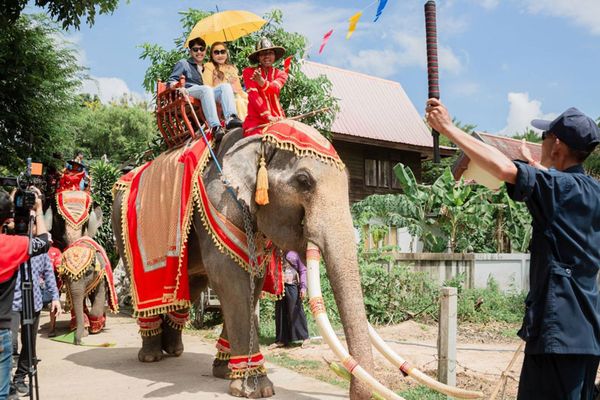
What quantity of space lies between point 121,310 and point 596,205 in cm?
994

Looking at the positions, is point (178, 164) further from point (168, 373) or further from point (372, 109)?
point (372, 109)

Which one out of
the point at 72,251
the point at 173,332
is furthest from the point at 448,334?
the point at 72,251

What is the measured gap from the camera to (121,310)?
11.3 meters

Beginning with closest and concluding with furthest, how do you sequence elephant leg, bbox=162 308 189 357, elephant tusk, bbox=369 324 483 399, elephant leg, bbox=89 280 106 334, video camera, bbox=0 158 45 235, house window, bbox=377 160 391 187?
elephant tusk, bbox=369 324 483 399
video camera, bbox=0 158 45 235
elephant leg, bbox=162 308 189 357
elephant leg, bbox=89 280 106 334
house window, bbox=377 160 391 187

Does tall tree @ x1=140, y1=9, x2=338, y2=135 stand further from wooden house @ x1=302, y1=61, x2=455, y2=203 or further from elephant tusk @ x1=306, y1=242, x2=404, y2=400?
wooden house @ x1=302, y1=61, x2=455, y2=203

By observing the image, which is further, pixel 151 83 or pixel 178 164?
pixel 151 83

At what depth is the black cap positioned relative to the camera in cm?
266

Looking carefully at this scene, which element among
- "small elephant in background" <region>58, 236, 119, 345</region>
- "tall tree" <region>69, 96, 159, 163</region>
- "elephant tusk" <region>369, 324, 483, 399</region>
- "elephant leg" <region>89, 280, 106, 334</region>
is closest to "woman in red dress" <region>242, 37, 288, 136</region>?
"elephant tusk" <region>369, 324, 483, 399</region>

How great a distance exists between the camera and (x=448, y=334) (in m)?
5.23

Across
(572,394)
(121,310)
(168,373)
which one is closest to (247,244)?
(168,373)

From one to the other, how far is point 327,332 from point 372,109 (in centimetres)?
1866

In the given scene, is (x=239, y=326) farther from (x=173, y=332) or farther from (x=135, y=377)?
(x=173, y=332)

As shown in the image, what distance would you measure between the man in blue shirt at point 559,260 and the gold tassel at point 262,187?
2.26m

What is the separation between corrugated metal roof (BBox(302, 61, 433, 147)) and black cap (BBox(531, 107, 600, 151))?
16.5m
